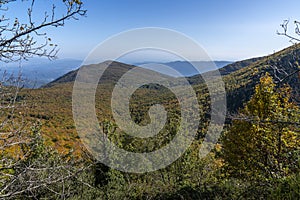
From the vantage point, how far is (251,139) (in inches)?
423

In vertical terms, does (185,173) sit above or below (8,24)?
below

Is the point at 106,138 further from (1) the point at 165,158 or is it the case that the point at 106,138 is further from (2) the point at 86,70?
(2) the point at 86,70

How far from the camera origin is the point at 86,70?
126 metres

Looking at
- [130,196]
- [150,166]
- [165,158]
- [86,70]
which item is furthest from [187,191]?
[86,70]

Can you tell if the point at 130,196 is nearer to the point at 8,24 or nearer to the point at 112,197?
Result: the point at 112,197

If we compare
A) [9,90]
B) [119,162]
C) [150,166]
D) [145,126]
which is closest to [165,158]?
[150,166]

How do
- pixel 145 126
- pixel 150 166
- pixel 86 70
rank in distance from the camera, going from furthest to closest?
pixel 86 70 → pixel 145 126 → pixel 150 166

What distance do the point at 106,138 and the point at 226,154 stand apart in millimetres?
6262

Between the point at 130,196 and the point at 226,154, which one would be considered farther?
the point at 226,154

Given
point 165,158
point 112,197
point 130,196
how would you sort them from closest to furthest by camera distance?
point 112,197 → point 130,196 → point 165,158

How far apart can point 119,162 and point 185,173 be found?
3.57m

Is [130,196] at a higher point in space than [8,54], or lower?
lower

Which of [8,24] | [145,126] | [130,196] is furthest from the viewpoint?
[145,126]

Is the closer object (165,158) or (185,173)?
(185,173)
